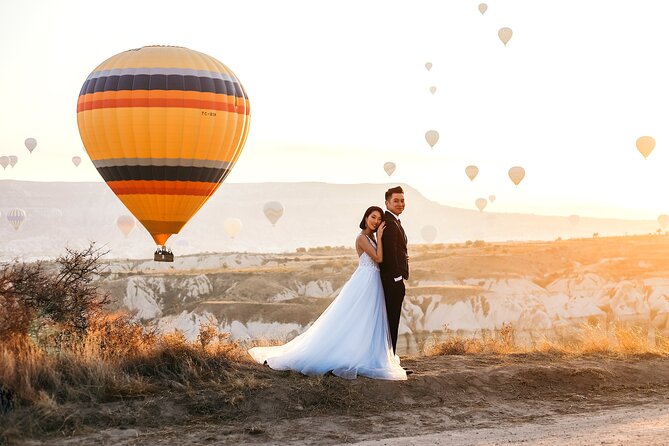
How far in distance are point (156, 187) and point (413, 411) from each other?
16.8 meters

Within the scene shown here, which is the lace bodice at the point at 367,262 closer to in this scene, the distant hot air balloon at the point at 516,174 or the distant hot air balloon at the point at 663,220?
the distant hot air balloon at the point at 516,174

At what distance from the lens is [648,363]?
15.4 m

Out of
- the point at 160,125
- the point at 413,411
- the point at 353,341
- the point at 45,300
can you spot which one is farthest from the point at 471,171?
the point at 413,411

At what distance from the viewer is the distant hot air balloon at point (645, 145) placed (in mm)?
71875

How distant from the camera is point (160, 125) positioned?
2638 centimetres

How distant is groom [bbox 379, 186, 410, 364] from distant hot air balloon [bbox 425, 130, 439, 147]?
70.3 m

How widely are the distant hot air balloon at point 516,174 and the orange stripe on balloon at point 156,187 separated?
214ft

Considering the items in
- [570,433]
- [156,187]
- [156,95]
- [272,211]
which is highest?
[272,211]

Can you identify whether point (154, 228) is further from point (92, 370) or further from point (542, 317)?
point (542, 317)

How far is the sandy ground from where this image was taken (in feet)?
33.5

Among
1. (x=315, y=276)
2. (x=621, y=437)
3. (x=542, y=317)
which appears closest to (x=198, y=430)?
(x=621, y=437)

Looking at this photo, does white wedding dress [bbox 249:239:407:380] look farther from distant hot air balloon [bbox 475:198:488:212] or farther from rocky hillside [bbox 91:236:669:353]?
distant hot air balloon [bbox 475:198:488:212]

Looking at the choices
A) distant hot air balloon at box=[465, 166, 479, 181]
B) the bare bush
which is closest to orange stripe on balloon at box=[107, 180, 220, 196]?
the bare bush

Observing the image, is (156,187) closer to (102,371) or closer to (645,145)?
(102,371)
